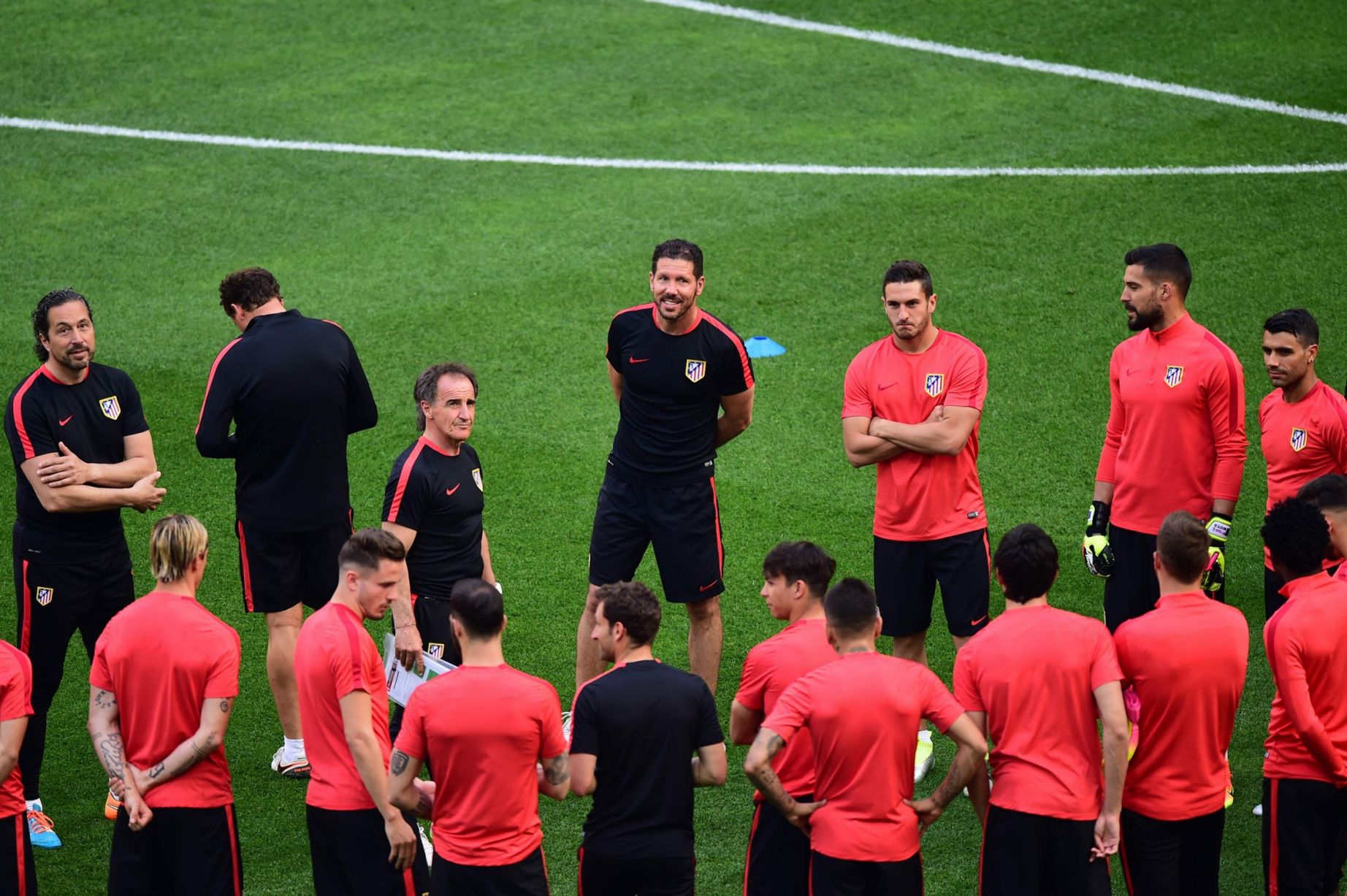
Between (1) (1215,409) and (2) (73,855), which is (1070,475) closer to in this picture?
(1) (1215,409)

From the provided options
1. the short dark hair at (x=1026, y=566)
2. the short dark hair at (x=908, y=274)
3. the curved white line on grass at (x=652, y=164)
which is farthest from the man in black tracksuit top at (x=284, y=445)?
the curved white line on grass at (x=652, y=164)

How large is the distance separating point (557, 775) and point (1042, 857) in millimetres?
1580

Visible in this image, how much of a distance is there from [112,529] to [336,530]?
969mm

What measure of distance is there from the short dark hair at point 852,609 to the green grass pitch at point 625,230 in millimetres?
1772

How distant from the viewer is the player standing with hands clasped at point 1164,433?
6578 millimetres

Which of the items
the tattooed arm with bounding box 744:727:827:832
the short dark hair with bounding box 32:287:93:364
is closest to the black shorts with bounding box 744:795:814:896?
the tattooed arm with bounding box 744:727:827:832

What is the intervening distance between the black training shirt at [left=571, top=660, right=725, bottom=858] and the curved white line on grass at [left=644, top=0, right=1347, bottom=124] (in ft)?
40.3

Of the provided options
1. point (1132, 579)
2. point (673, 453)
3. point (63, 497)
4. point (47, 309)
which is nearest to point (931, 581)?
point (1132, 579)

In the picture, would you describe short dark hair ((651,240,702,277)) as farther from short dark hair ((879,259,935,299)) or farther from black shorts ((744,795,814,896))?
black shorts ((744,795,814,896))

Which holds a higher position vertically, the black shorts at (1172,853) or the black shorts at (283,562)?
the black shorts at (283,562)

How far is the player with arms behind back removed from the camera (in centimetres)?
654

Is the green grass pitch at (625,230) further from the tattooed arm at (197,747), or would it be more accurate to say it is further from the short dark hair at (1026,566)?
the short dark hair at (1026,566)

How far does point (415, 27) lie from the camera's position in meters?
17.7

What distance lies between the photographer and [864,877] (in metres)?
4.81
